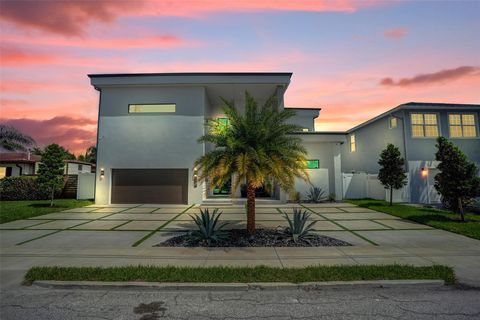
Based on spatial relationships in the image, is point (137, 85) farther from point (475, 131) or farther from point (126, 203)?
point (475, 131)

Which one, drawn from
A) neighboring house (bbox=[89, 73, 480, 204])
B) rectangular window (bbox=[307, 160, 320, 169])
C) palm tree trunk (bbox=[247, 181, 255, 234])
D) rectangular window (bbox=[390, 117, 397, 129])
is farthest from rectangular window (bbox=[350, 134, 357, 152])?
palm tree trunk (bbox=[247, 181, 255, 234])

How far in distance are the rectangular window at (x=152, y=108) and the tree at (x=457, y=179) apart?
16.8 m

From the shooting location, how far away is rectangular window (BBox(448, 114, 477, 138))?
19.3 m

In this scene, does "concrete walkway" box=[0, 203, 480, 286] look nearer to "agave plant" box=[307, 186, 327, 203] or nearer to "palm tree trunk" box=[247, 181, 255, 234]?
"palm tree trunk" box=[247, 181, 255, 234]

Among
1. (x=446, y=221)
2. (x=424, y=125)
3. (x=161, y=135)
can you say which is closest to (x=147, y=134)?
(x=161, y=135)

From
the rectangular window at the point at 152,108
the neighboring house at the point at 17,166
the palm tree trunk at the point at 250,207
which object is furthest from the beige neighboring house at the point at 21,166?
the palm tree trunk at the point at 250,207

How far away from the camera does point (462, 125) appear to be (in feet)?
63.7

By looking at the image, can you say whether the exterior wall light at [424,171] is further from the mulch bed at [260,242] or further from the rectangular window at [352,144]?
the mulch bed at [260,242]

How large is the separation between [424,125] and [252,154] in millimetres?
18436

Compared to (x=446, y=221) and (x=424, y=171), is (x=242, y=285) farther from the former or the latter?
(x=424, y=171)

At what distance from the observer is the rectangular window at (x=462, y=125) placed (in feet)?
63.3

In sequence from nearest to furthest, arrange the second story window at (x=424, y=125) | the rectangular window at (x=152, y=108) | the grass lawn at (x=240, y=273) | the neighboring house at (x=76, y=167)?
1. the grass lawn at (x=240, y=273)
2. the rectangular window at (x=152, y=108)
3. the second story window at (x=424, y=125)
4. the neighboring house at (x=76, y=167)

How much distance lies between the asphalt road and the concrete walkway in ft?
3.88

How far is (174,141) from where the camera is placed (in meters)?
17.9
